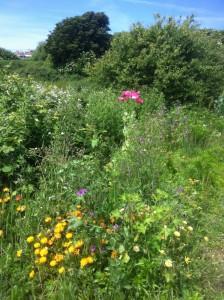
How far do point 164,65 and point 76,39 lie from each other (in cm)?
1995

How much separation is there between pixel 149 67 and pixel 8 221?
6943 mm

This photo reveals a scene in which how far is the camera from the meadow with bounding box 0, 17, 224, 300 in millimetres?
2889

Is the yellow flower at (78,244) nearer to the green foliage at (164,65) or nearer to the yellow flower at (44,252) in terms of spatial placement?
the yellow flower at (44,252)

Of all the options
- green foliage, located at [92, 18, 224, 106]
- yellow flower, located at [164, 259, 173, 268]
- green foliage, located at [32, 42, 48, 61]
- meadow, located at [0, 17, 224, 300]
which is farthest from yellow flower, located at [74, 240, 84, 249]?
green foliage, located at [32, 42, 48, 61]

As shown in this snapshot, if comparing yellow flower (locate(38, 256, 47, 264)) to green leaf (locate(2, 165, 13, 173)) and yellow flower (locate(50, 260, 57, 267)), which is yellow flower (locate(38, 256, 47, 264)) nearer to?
yellow flower (locate(50, 260, 57, 267))

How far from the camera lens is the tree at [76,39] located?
28.5 metres

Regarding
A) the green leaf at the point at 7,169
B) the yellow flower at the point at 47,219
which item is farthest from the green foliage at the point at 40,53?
the yellow flower at the point at 47,219

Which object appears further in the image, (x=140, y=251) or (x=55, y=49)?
(x=55, y=49)

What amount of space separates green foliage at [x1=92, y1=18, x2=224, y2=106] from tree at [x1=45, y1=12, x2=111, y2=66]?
1806cm

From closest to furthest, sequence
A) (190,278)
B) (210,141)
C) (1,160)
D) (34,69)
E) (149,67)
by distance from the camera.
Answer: (190,278)
(1,160)
(210,141)
(149,67)
(34,69)

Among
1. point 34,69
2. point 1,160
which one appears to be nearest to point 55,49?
point 34,69

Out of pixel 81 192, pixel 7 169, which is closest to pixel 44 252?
pixel 81 192

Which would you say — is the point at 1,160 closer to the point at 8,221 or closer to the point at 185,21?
the point at 8,221

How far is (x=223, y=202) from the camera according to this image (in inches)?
174
